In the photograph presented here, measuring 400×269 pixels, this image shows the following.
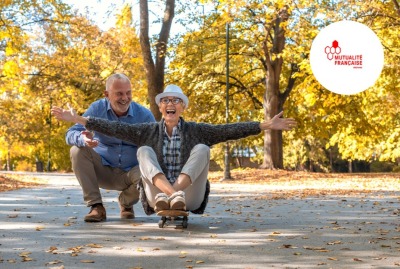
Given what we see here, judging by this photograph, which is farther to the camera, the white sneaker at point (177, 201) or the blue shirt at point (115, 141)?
the blue shirt at point (115, 141)

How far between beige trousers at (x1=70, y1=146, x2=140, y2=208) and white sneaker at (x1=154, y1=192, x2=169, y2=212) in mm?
1306

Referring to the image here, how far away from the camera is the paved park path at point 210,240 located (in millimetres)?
6238

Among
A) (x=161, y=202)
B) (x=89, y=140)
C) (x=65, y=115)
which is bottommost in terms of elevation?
(x=161, y=202)

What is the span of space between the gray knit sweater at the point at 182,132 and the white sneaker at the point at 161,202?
743mm

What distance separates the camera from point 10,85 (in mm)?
31969

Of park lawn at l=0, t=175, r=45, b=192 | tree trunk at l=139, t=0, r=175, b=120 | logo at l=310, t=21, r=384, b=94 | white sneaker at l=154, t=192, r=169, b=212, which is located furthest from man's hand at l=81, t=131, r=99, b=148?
tree trunk at l=139, t=0, r=175, b=120

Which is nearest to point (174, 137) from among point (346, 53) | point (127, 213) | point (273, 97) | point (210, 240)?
point (210, 240)

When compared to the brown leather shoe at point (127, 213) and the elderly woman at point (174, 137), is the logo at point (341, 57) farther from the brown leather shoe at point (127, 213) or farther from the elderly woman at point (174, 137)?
the elderly woman at point (174, 137)

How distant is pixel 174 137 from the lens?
8.75m

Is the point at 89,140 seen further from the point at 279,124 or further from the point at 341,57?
the point at 341,57

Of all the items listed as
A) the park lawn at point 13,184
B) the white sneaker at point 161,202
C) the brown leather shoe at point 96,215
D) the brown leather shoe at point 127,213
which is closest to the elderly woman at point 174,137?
the white sneaker at point 161,202

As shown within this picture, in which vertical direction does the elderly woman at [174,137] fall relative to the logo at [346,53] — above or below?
below

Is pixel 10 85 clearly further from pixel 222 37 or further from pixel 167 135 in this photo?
pixel 167 135

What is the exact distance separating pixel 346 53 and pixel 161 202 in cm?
1848
